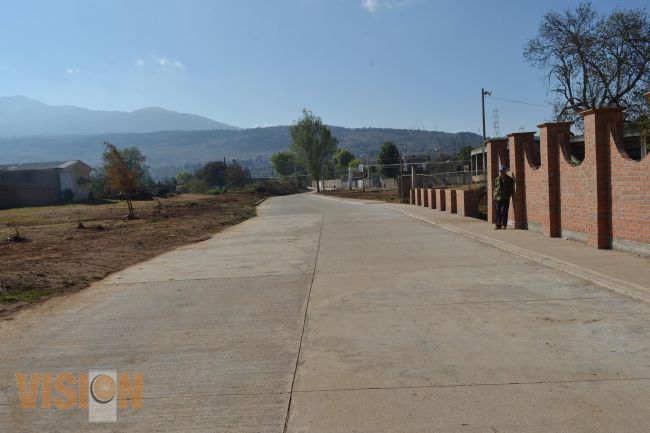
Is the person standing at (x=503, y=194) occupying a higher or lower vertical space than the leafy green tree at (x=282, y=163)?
lower

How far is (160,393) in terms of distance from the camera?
507 centimetres

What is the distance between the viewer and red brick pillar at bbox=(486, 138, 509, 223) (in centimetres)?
1918

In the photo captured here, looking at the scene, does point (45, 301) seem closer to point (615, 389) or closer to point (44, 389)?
point (44, 389)

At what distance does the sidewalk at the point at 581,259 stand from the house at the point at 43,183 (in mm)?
52013

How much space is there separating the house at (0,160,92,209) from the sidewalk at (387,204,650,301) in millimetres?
52013

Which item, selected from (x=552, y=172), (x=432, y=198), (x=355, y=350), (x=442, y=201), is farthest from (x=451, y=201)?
(x=355, y=350)

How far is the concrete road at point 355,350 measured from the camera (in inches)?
175

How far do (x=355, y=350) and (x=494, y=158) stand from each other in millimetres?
14571

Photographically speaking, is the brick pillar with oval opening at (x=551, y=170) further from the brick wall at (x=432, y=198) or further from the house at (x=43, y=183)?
the house at (x=43, y=183)

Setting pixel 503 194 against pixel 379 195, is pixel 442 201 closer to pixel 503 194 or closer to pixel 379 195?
pixel 503 194

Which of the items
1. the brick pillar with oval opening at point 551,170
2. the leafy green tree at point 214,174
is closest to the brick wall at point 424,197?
the brick pillar with oval opening at point 551,170

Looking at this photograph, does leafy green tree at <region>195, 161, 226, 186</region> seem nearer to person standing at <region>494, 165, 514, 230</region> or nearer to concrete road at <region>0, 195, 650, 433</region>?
person standing at <region>494, 165, 514, 230</region>

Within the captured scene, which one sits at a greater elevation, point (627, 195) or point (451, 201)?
point (627, 195)

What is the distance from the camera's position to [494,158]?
1931 centimetres
